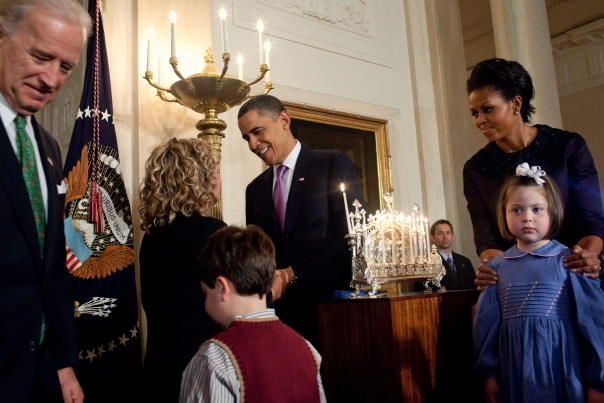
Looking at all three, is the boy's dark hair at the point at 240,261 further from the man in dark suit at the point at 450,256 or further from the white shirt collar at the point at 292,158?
the man in dark suit at the point at 450,256

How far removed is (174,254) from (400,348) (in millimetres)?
968

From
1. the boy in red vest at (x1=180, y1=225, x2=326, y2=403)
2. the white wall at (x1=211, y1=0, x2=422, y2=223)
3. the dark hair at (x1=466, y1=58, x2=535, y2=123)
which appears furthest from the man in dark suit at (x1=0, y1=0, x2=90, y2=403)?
the white wall at (x1=211, y1=0, x2=422, y2=223)

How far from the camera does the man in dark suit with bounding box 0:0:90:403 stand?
5.20 feet

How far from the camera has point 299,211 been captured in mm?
2926

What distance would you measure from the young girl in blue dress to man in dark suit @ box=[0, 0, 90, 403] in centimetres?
158

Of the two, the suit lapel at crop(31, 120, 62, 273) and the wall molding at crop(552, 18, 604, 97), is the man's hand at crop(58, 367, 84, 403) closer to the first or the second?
the suit lapel at crop(31, 120, 62, 273)

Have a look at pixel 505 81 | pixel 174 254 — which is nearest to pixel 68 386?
pixel 174 254

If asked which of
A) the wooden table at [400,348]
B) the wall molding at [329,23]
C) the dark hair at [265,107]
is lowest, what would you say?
the wooden table at [400,348]

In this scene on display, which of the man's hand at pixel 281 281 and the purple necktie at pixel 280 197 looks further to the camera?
the purple necktie at pixel 280 197

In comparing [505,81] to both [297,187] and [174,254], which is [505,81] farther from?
[174,254]

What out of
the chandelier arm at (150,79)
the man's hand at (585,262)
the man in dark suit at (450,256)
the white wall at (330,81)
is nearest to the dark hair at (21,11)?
the man's hand at (585,262)

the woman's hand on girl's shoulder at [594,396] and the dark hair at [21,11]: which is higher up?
the dark hair at [21,11]

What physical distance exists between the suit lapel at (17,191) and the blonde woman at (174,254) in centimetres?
64

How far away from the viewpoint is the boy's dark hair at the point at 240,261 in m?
1.81
